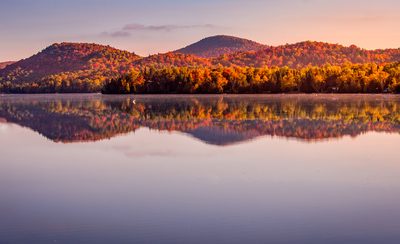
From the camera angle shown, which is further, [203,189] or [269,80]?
[269,80]

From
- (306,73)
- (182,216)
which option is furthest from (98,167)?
(306,73)

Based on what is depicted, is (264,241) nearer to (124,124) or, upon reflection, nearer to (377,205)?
(377,205)

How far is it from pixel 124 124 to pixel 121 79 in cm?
10274

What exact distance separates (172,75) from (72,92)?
220 ft

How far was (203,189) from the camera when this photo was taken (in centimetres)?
1208

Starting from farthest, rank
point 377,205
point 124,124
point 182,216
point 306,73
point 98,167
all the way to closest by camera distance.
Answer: point 306,73
point 124,124
point 98,167
point 377,205
point 182,216

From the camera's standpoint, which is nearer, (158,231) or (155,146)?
(158,231)

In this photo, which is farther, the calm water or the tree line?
the tree line

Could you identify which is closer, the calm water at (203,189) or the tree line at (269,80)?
the calm water at (203,189)

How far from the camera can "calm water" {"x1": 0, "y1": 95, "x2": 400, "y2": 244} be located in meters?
8.80

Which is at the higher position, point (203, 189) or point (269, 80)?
point (269, 80)

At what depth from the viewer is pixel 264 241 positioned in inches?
325

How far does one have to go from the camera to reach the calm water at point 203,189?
28.9 ft

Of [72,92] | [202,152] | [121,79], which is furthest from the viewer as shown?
[72,92]
